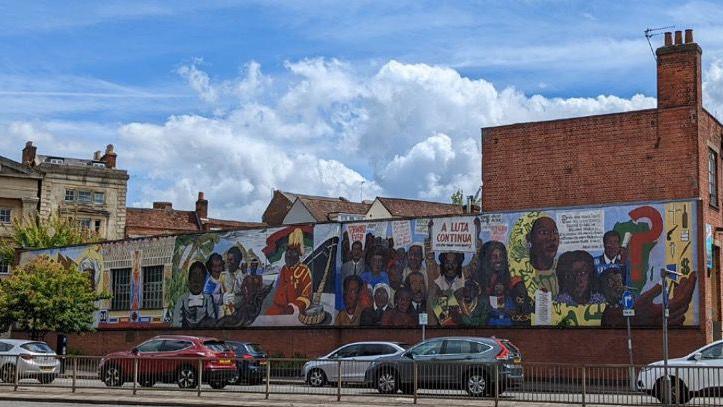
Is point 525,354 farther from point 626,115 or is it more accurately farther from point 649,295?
point 626,115

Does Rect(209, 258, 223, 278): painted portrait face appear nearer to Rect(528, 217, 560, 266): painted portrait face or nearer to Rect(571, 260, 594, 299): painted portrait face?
Rect(528, 217, 560, 266): painted portrait face

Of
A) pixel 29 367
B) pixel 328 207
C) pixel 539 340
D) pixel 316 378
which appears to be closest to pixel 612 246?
pixel 539 340

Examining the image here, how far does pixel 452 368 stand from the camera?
913 inches

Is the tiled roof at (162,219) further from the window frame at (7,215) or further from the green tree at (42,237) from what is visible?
the green tree at (42,237)

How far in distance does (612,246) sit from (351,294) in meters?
10.7

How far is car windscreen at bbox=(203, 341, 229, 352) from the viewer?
96.4ft

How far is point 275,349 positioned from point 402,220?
25.3 ft

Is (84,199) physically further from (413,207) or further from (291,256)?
(291,256)

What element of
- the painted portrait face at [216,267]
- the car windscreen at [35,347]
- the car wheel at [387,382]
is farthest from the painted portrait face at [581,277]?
the car windscreen at [35,347]

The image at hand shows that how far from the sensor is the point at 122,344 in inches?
1855


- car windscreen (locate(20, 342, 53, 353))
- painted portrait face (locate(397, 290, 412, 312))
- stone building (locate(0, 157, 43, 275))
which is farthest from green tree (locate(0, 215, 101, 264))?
painted portrait face (locate(397, 290, 412, 312))

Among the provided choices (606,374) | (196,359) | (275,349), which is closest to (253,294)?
(275,349)

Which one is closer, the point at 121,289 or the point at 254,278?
the point at 254,278

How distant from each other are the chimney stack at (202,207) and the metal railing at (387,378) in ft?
219
